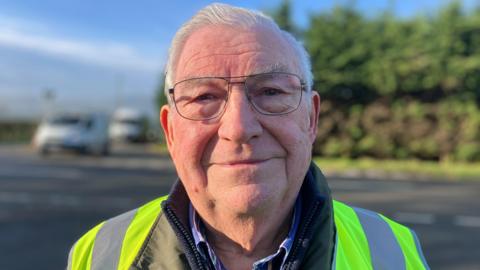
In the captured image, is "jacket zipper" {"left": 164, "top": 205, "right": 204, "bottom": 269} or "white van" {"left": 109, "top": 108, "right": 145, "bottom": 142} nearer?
"jacket zipper" {"left": 164, "top": 205, "right": 204, "bottom": 269}

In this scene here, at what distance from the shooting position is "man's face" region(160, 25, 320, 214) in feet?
4.09

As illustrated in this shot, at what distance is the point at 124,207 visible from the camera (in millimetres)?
8070

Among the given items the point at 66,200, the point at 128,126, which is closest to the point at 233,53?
the point at 66,200

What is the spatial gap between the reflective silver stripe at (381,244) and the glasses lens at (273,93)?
1.75 ft

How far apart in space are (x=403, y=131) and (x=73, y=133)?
1310 cm

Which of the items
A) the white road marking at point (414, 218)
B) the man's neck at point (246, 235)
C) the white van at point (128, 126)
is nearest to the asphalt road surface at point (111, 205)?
the white road marking at point (414, 218)

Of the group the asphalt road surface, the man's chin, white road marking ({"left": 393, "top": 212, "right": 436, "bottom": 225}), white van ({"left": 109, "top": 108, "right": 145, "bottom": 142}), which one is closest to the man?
the man's chin

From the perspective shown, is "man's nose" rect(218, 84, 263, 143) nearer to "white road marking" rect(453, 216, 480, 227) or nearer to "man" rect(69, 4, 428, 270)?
"man" rect(69, 4, 428, 270)

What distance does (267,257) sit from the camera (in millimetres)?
1356

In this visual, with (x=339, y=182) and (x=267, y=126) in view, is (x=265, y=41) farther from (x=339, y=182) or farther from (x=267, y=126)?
(x=339, y=182)

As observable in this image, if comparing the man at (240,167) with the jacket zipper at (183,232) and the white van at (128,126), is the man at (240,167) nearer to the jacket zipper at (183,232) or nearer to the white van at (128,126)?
the jacket zipper at (183,232)

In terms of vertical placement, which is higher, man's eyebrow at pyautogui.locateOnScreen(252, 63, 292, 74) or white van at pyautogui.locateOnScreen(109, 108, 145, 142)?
man's eyebrow at pyautogui.locateOnScreen(252, 63, 292, 74)

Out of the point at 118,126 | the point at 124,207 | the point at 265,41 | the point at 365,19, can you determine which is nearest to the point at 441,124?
the point at 365,19

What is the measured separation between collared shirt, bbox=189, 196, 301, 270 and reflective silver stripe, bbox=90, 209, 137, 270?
0.80 feet
